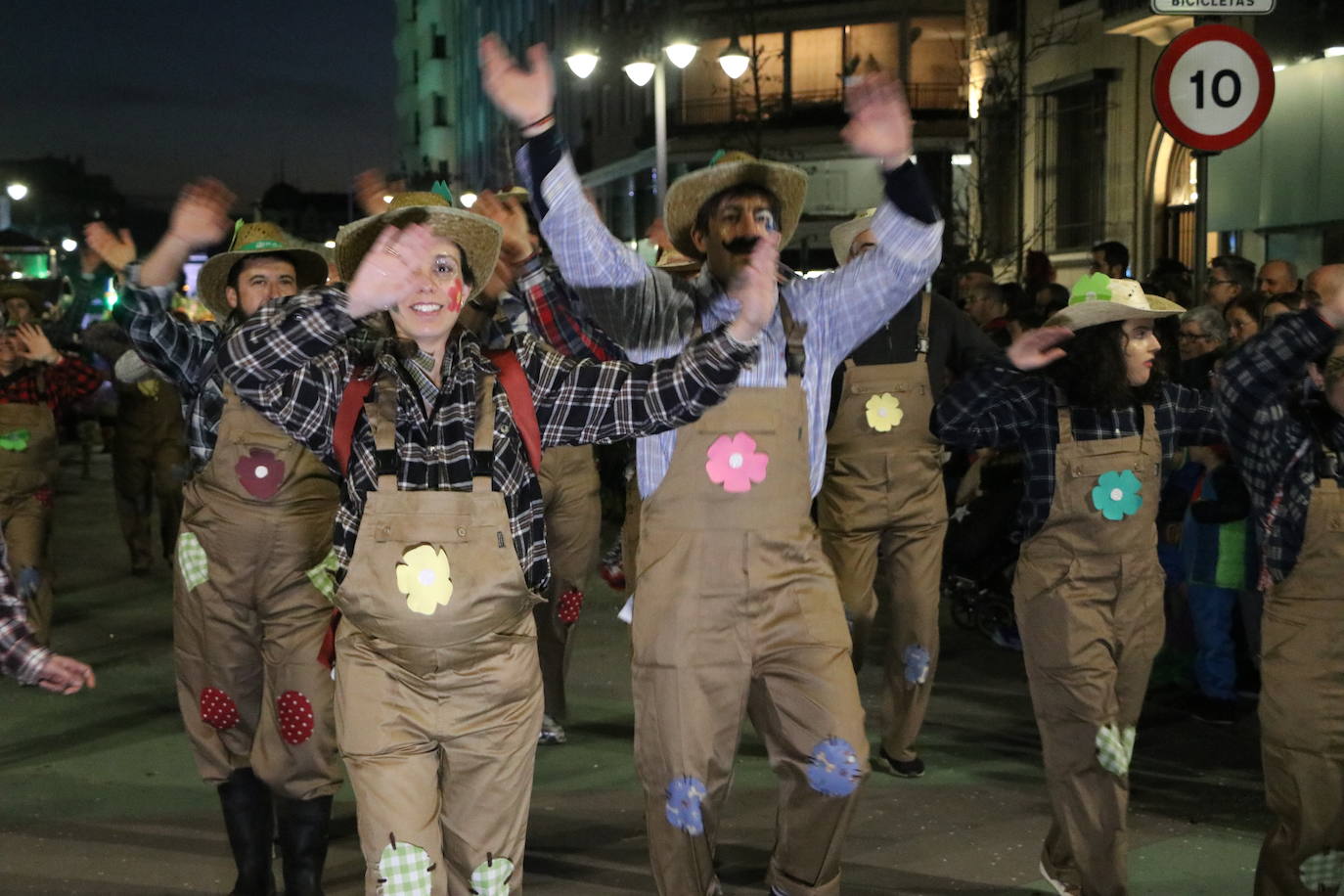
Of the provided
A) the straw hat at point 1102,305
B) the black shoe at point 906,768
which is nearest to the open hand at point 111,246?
the straw hat at point 1102,305

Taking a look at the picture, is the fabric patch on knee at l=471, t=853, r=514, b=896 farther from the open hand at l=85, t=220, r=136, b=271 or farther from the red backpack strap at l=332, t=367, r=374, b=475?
the open hand at l=85, t=220, r=136, b=271

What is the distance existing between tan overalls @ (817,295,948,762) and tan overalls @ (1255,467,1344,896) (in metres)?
2.19

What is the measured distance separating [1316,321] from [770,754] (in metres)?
1.84

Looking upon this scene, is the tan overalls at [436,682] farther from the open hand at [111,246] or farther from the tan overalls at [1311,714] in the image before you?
the tan overalls at [1311,714]

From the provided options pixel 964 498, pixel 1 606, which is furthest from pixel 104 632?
pixel 1 606

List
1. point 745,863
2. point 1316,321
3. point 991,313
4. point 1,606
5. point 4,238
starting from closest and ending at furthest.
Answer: point 1,606 → point 1316,321 → point 745,863 → point 991,313 → point 4,238

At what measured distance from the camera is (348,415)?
3.74 m

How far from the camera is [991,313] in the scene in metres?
10.1

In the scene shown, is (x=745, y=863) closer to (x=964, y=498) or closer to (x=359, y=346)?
(x=359, y=346)

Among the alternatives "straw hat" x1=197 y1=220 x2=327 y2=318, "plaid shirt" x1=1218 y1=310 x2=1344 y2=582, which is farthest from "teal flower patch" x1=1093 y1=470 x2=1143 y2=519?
"straw hat" x1=197 y1=220 x2=327 y2=318

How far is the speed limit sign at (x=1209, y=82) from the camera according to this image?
7.61m

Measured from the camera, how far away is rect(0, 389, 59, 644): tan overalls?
27.3ft

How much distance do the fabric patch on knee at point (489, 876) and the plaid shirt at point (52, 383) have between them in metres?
5.50

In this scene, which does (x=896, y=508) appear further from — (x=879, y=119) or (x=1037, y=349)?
(x=879, y=119)
